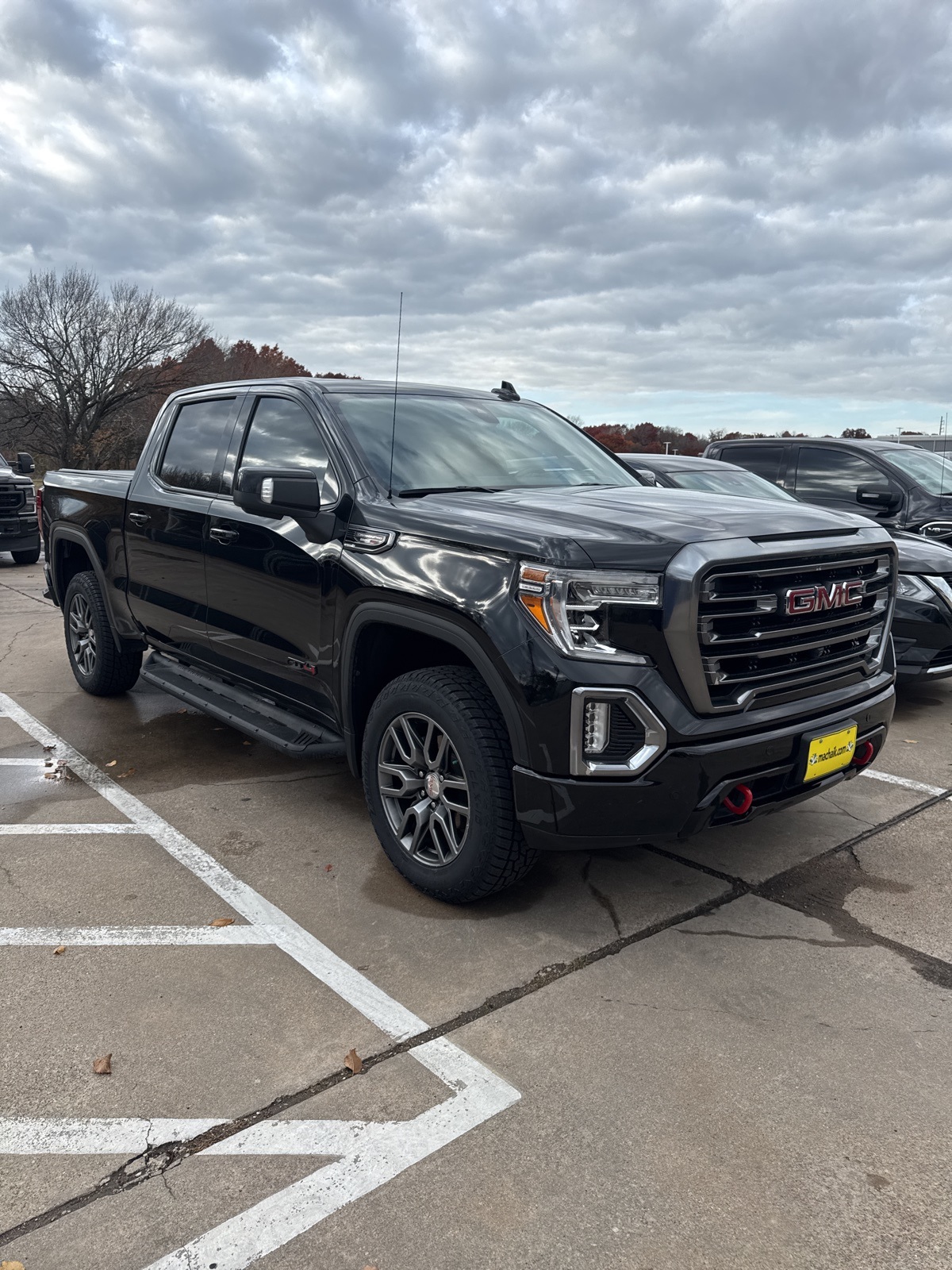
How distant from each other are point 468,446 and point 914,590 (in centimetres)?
345

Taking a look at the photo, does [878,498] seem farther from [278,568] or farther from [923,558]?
[278,568]

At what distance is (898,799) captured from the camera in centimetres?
468

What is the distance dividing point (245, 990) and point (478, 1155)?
1.01m

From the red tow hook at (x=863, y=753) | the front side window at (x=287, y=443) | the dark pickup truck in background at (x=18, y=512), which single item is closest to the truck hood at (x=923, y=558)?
the red tow hook at (x=863, y=753)

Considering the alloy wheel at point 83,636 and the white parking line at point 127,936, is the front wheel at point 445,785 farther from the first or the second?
the alloy wheel at point 83,636

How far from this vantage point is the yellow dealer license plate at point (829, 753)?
3215 millimetres

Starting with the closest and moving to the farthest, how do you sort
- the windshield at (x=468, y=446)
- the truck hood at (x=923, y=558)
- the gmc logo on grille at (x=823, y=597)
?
the gmc logo on grille at (x=823, y=597)
the windshield at (x=468, y=446)
the truck hood at (x=923, y=558)

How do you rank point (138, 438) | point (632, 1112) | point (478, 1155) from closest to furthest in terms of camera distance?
point (478, 1155) → point (632, 1112) → point (138, 438)

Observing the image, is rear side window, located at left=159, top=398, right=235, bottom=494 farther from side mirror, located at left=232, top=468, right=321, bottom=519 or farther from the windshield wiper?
the windshield wiper

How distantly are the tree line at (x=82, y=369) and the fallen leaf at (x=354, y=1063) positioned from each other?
40070mm

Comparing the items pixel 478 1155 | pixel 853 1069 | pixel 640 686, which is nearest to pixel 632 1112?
pixel 478 1155

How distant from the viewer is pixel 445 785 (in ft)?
11.0

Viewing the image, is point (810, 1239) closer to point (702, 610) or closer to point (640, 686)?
point (640, 686)

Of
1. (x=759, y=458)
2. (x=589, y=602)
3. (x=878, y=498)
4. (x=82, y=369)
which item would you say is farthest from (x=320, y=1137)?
(x=82, y=369)
